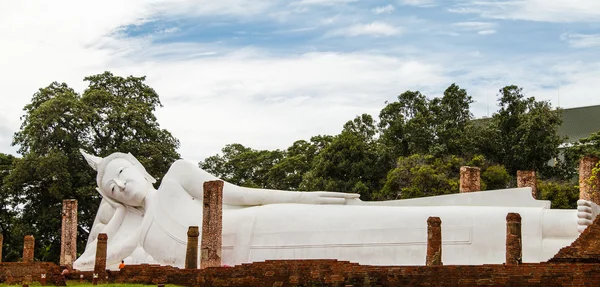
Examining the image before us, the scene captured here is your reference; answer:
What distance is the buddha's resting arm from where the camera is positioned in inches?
685

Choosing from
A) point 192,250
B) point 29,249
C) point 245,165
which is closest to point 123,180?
point 29,249

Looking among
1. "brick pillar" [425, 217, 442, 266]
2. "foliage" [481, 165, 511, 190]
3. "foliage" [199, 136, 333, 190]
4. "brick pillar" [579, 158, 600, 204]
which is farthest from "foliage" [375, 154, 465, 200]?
"brick pillar" [425, 217, 442, 266]

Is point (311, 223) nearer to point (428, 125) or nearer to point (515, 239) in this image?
point (515, 239)

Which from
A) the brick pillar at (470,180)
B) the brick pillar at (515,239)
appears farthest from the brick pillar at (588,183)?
the brick pillar at (515,239)

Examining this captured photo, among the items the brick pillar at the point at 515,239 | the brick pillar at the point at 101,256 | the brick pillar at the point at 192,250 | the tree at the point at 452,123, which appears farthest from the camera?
the tree at the point at 452,123

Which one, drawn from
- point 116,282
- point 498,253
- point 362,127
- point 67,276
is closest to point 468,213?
point 498,253

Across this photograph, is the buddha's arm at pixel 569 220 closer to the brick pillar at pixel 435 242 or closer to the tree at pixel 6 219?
the brick pillar at pixel 435 242

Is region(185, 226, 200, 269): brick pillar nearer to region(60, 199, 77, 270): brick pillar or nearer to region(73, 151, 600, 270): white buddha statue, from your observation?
region(73, 151, 600, 270): white buddha statue

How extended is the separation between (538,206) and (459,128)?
52.8 ft

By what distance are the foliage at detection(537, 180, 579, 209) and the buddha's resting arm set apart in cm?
1052

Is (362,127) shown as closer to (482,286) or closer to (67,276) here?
(67,276)

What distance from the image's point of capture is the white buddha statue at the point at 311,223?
14914 mm

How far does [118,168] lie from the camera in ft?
64.8

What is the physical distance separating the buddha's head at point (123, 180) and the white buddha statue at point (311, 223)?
0.07ft
